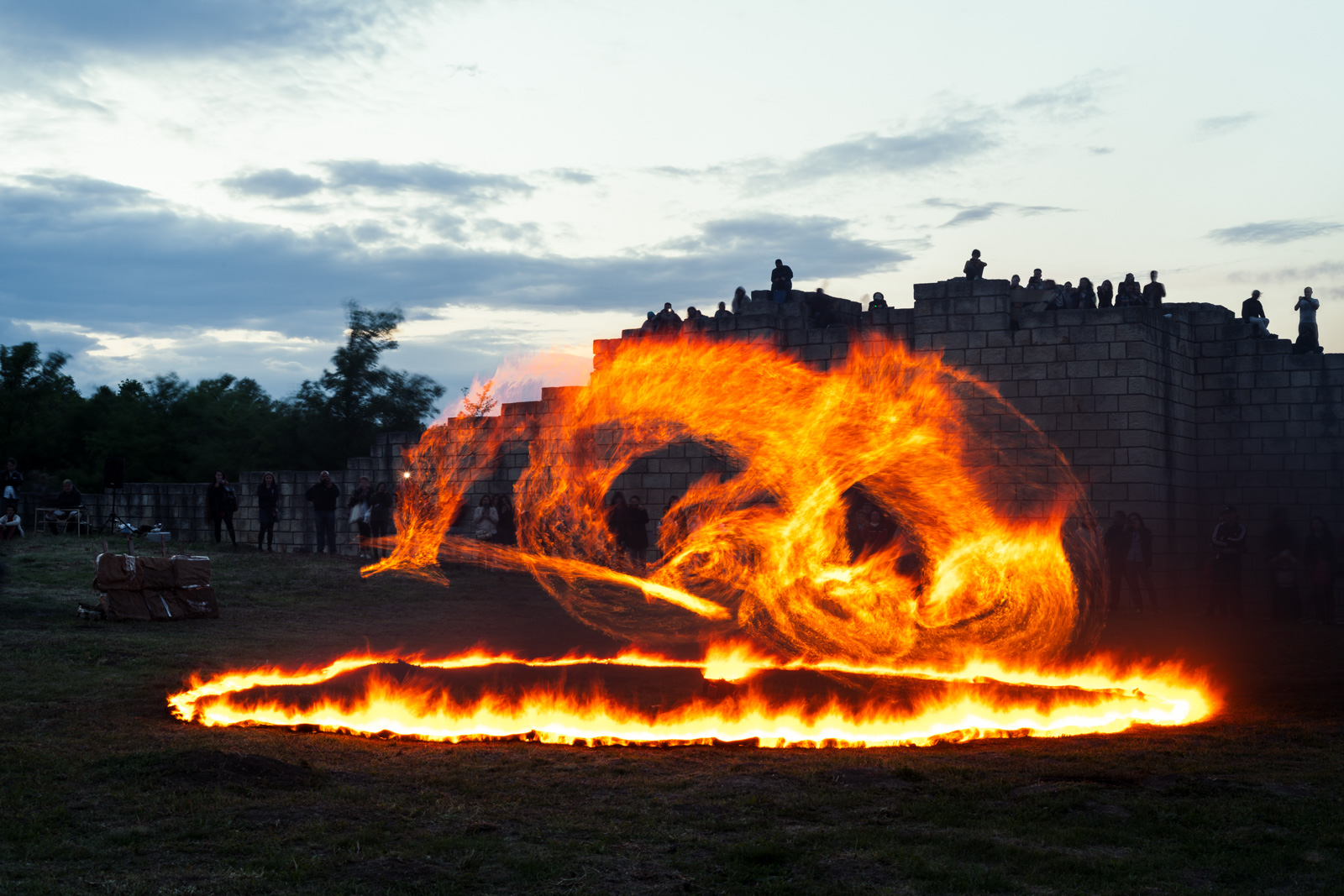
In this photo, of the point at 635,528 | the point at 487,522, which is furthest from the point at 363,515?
the point at 635,528

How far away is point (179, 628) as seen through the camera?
16344 millimetres

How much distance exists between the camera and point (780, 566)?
870 inches

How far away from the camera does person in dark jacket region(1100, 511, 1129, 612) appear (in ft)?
67.5

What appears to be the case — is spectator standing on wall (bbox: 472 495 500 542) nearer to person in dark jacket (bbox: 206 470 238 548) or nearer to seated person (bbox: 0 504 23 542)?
person in dark jacket (bbox: 206 470 238 548)

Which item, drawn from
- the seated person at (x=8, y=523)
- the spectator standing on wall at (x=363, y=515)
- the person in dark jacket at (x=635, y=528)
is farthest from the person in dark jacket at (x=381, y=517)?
the seated person at (x=8, y=523)

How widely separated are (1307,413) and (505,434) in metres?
17.4

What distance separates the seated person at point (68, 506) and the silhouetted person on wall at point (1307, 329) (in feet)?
95.1

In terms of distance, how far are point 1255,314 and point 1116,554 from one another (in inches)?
270

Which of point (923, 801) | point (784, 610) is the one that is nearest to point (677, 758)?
point (923, 801)

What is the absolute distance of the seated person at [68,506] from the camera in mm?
31959

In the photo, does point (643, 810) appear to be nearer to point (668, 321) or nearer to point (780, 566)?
point (780, 566)

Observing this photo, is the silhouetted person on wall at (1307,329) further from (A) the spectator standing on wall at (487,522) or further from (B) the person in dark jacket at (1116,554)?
(A) the spectator standing on wall at (487,522)

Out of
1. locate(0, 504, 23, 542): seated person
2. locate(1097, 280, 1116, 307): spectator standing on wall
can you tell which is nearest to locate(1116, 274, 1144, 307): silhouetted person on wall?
locate(1097, 280, 1116, 307): spectator standing on wall

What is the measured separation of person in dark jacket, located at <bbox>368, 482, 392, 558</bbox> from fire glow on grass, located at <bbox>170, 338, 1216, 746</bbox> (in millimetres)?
747
